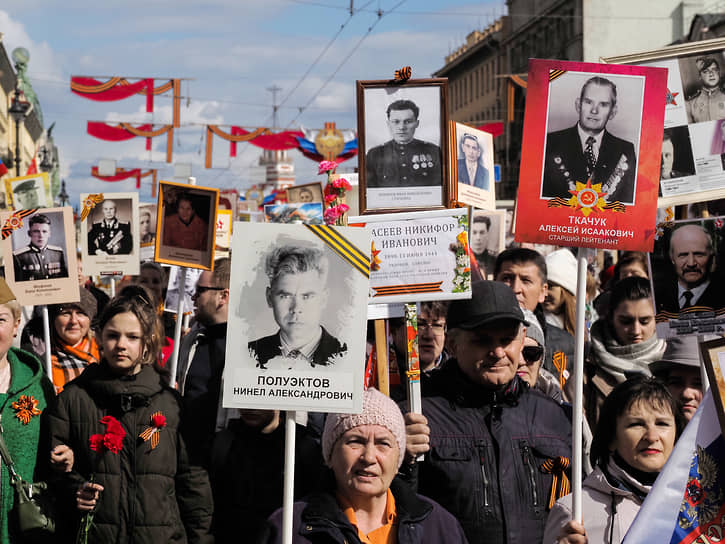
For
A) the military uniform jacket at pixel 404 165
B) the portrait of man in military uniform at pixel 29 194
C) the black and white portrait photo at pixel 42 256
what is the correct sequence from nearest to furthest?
the military uniform jacket at pixel 404 165, the black and white portrait photo at pixel 42 256, the portrait of man in military uniform at pixel 29 194

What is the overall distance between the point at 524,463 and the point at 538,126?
53.1 inches

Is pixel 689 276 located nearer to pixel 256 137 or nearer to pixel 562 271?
pixel 562 271

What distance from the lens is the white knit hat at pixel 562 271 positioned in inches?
285

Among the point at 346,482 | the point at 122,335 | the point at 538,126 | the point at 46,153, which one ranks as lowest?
the point at 346,482

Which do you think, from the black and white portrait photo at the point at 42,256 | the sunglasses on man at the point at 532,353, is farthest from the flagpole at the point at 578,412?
the black and white portrait photo at the point at 42,256

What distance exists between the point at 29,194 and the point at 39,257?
11.8 ft

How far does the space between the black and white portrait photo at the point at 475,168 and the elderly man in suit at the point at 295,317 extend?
14.0 feet

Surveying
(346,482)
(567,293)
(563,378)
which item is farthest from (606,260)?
(346,482)

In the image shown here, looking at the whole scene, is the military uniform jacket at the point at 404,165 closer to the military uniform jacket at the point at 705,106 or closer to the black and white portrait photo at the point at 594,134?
the black and white portrait photo at the point at 594,134

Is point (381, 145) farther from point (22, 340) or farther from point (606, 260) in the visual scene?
point (606, 260)

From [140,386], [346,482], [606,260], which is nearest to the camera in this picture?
[346,482]

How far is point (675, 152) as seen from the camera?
18.4 ft

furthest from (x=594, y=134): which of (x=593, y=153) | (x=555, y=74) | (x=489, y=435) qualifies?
(x=489, y=435)

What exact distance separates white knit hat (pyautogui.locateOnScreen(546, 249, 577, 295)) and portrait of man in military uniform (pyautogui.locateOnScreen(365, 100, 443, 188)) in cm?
228
